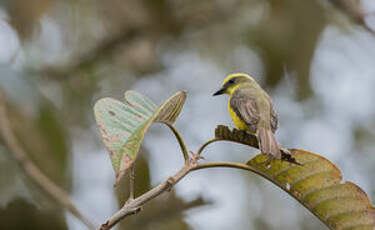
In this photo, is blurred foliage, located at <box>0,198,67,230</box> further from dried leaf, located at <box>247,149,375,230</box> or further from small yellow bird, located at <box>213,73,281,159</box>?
dried leaf, located at <box>247,149,375,230</box>

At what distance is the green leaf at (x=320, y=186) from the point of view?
1.48 meters

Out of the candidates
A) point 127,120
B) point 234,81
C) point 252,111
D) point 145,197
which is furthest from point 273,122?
point 145,197

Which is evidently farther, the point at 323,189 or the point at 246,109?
the point at 246,109

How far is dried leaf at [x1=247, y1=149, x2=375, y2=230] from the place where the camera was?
1479 millimetres

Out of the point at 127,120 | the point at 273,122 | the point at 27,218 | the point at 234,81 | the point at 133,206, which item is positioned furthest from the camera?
the point at 234,81

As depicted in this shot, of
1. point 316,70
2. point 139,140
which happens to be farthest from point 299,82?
point 139,140

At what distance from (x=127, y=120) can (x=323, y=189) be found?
589 mm

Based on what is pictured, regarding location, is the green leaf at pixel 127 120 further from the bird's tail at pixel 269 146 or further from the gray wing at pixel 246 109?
the gray wing at pixel 246 109

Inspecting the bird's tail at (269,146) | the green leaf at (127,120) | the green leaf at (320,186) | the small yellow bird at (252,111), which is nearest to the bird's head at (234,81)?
the small yellow bird at (252,111)

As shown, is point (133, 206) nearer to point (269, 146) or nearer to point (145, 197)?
point (145, 197)

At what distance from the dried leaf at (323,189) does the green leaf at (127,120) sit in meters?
0.32

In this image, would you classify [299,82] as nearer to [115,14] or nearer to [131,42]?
[131,42]

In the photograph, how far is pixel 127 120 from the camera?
1314 mm

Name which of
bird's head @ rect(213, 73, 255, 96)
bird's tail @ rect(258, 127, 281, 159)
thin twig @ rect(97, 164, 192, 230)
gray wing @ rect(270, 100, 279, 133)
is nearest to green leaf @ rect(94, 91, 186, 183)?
thin twig @ rect(97, 164, 192, 230)
